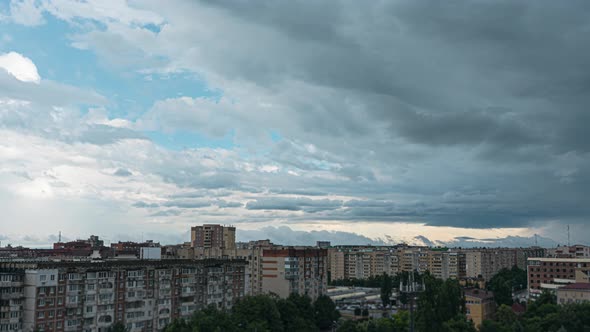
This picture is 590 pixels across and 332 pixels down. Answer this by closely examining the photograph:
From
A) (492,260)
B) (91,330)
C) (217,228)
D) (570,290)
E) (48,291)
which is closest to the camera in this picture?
(48,291)

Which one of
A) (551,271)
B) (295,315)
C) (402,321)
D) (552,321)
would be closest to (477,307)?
(402,321)

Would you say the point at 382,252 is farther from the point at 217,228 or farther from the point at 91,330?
the point at 91,330

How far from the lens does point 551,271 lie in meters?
122

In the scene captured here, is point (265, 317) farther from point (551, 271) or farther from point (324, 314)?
point (551, 271)

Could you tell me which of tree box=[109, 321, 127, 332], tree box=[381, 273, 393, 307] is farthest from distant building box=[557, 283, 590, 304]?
tree box=[109, 321, 127, 332]

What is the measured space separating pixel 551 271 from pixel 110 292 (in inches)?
3956

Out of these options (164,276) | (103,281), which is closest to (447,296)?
(164,276)

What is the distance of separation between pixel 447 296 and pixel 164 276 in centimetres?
3845

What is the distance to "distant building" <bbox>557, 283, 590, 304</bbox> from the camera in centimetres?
8469

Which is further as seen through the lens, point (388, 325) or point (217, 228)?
point (217, 228)

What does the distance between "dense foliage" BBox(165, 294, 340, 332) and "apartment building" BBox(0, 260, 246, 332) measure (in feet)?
16.8

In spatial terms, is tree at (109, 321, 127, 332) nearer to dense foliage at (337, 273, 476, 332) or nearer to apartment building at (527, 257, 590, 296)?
dense foliage at (337, 273, 476, 332)

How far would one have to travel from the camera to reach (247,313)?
75375 mm

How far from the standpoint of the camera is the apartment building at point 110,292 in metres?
57.2
